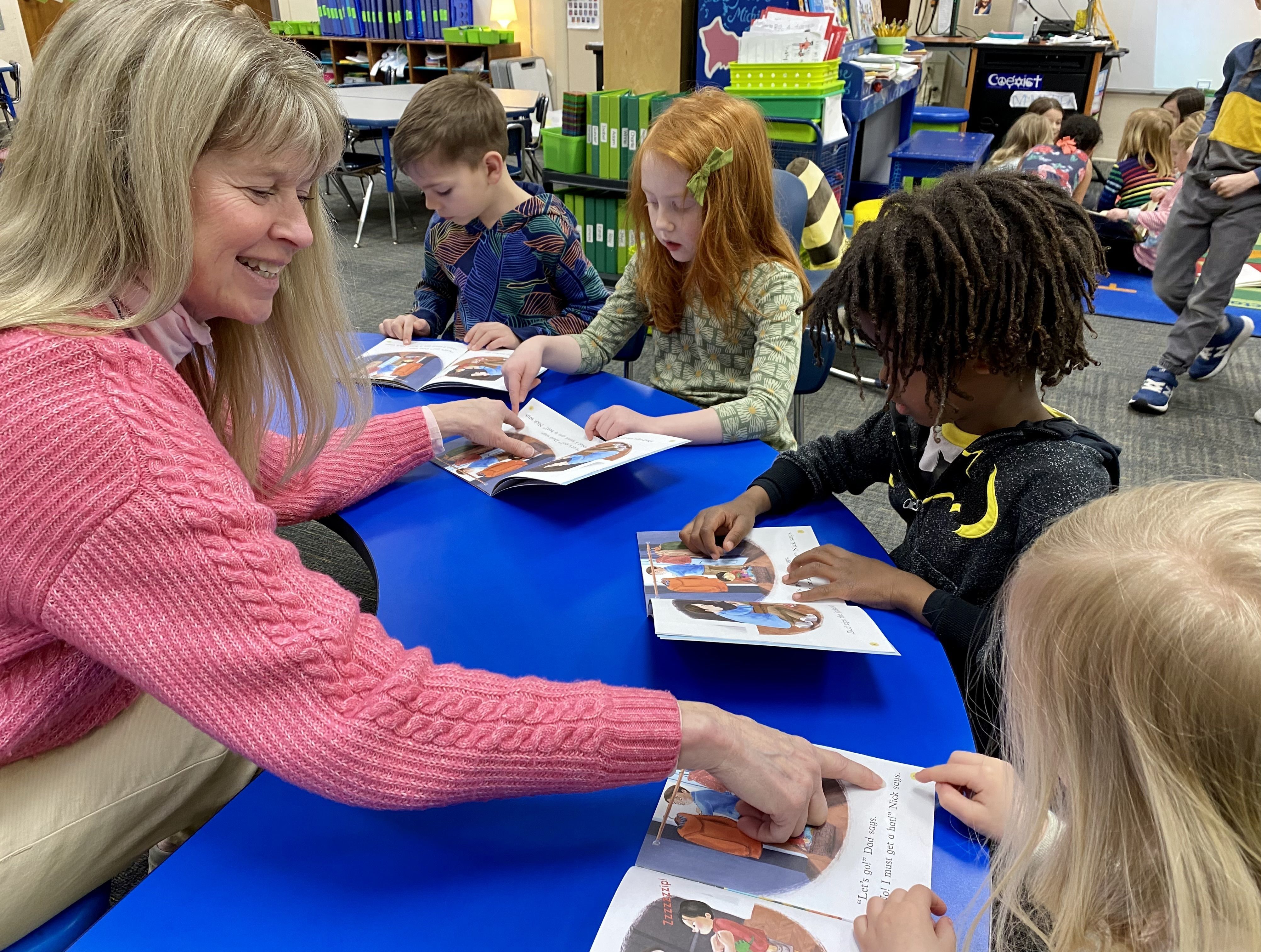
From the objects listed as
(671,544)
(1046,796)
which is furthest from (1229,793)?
(671,544)

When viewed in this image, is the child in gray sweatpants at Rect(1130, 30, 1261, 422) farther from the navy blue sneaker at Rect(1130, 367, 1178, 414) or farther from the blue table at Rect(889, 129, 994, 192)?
the blue table at Rect(889, 129, 994, 192)

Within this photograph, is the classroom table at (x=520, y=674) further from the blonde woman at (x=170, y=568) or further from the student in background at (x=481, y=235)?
the student in background at (x=481, y=235)

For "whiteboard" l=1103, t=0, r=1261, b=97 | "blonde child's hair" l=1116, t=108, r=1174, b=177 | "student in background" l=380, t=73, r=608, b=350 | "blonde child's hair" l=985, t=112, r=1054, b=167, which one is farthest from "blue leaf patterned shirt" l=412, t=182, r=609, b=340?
"whiteboard" l=1103, t=0, r=1261, b=97

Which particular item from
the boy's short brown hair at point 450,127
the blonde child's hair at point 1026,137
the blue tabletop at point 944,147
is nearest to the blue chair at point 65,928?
the boy's short brown hair at point 450,127

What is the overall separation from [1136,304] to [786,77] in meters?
2.57

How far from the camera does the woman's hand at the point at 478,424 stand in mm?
1420

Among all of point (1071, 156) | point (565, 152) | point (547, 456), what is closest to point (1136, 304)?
point (1071, 156)

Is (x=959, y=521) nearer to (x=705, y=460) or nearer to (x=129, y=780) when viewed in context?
(x=705, y=460)

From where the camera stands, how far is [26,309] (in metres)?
0.70

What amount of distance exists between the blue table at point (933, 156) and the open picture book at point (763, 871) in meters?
3.95

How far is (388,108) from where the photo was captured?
5441 millimetres

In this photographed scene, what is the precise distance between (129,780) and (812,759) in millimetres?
677

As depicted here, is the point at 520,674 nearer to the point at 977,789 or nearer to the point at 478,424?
the point at 977,789

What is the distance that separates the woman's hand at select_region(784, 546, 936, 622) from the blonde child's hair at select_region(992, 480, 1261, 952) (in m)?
0.35
